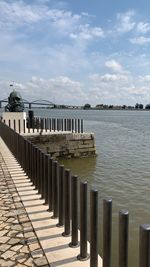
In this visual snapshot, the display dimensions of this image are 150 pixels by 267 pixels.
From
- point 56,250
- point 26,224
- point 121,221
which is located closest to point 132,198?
point 26,224

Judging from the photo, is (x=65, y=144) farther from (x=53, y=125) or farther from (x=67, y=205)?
(x=67, y=205)

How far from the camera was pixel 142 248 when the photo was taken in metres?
2.92

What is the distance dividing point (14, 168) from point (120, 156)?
39.9 feet

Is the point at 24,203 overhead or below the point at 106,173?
overhead

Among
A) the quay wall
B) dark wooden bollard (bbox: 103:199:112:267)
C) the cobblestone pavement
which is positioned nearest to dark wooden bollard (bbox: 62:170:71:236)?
the cobblestone pavement

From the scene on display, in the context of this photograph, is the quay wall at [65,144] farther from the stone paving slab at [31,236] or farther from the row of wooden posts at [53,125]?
the stone paving slab at [31,236]

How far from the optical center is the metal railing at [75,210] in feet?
10.6

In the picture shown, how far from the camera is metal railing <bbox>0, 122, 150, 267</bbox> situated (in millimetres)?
3237

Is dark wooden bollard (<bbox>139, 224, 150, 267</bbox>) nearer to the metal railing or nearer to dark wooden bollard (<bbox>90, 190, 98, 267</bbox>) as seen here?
the metal railing

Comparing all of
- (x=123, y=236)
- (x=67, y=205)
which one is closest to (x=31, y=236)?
(x=67, y=205)

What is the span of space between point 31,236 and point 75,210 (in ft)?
2.71

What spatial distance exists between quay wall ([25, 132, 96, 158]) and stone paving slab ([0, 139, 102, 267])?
1253 cm

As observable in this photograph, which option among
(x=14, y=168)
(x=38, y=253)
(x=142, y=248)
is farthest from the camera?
(x=14, y=168)

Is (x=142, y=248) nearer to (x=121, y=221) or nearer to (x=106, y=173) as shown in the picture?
(x=121, y=221)
